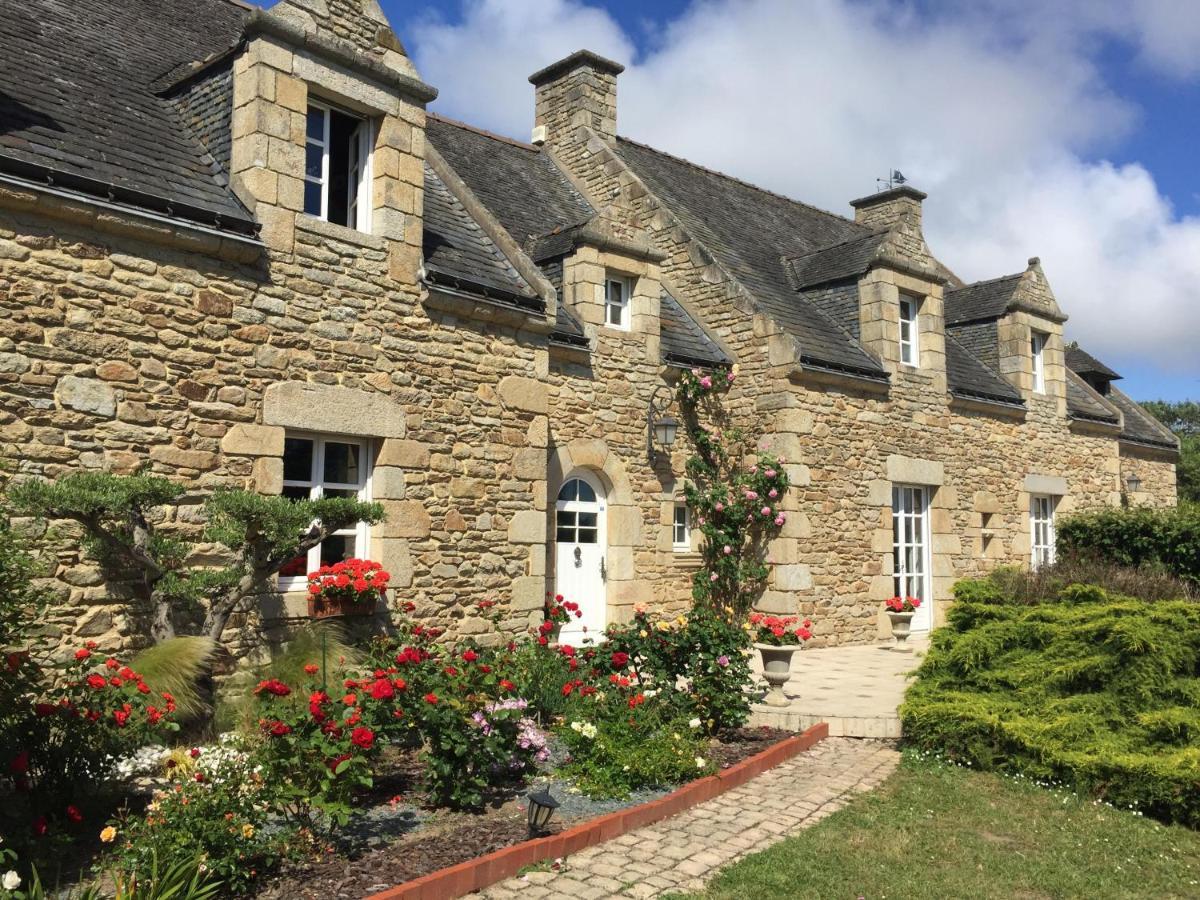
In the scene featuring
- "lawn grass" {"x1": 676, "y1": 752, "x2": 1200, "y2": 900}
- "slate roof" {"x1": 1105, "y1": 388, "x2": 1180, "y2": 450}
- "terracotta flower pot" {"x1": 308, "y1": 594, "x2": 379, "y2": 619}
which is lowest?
"lawn grass" {"x1": 676, "y1": 752, "x2": 1200, "y2": 900}

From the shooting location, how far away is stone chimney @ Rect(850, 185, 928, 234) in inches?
696

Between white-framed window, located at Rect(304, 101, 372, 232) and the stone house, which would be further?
white-framed window, located at Rect(304, 101, 372, 232)

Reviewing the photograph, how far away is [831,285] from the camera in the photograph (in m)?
14.7

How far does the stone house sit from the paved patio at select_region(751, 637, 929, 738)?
0.87 m

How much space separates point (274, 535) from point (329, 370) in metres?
1.87

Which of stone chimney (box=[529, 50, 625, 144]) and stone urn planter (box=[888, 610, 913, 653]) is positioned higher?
stone chimney (box=[529, 50, 625, 144])

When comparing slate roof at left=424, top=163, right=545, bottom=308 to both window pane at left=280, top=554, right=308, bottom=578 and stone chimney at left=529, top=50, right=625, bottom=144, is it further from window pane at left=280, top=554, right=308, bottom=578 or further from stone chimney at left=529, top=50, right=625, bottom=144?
stone chimney at left=529, top=50, right=625, bottom=144

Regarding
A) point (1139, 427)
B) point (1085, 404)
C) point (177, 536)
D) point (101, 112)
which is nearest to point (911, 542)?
point (1085, 404)

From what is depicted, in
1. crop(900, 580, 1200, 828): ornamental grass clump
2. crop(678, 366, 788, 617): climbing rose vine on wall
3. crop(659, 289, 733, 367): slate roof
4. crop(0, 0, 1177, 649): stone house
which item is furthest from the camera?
crop(659, 289, 733, 367): slate roof

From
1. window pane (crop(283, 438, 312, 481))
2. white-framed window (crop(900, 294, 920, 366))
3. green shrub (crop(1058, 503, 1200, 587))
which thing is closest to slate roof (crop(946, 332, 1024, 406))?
white-framed window (crop(900, 294, 920, 366))

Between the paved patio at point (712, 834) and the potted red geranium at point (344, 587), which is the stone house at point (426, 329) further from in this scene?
the paved patio at point (712, 834)

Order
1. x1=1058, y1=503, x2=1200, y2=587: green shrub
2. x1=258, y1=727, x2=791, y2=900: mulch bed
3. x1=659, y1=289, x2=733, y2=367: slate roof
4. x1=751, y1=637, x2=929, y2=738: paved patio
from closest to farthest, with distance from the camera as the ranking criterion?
x1=258, y1=727, x2=791, y2=900: mulch bed < x1=751, y1=637, x2=929, y2=738: paved patio < x1=659, y1=289, x2=733, y2=367: slate roof < x1=1058, y1=503, x2=1200, y2=587: green shrub

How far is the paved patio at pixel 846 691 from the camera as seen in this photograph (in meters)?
8.16

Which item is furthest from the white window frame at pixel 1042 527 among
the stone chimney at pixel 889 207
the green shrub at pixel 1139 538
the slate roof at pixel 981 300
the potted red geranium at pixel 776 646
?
the potted red geranium at pixel 776 646
